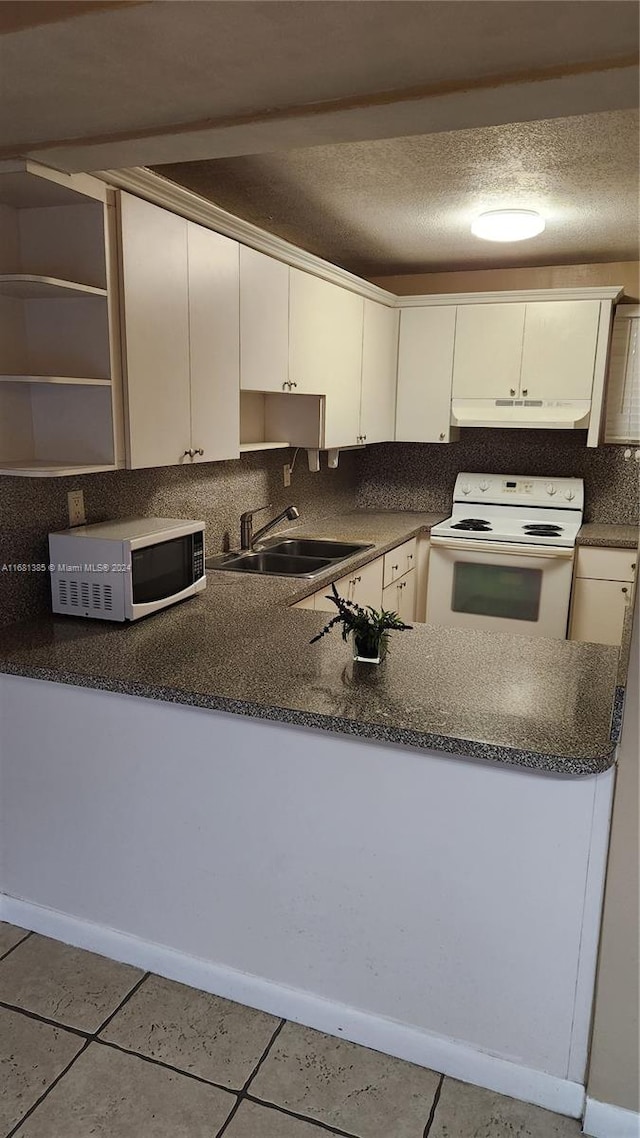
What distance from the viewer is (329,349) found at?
3.53 meters

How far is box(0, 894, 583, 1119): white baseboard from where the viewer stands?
1.65 m

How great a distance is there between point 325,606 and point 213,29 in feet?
7.09

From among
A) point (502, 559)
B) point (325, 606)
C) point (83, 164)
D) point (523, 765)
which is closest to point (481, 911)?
point (523, 765)

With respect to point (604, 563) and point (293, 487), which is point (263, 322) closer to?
point (293, 487)

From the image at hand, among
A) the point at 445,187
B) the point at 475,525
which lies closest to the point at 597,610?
the point at 475,525

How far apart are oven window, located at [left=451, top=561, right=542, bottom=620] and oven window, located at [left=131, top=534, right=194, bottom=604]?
199cm

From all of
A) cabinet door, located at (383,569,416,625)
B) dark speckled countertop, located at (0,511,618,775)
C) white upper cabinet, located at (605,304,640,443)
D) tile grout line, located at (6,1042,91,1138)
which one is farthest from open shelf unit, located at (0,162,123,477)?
white upper cabinet, located at (605,304,640,443)

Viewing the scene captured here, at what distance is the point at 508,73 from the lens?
4.27 feet

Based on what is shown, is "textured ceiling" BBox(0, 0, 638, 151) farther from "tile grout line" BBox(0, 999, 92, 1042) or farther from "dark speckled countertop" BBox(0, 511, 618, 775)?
"tile grout line" BBox(0, 999, 92, 1042)

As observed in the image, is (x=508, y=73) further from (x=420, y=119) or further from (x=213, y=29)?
(x=213, y=29)

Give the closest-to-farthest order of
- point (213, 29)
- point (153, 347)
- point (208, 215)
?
point (213, 29) → point (153, 347) → point (208, 215)

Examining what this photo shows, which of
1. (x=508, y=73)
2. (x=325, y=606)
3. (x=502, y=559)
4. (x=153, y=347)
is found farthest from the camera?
(x=502, y=559)

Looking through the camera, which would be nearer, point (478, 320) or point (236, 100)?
point (236, 100)

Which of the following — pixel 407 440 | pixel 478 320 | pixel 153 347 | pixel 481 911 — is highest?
pixel 478 320
